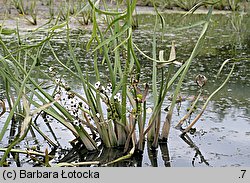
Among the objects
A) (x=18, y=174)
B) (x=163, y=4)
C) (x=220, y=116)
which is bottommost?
(x=163, y=4)

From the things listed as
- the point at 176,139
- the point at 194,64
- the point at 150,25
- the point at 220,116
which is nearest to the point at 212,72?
the point at 194,64

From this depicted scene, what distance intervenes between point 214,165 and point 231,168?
0.42ft

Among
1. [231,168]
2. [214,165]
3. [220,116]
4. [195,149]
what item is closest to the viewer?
[231,168]

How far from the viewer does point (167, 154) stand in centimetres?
153

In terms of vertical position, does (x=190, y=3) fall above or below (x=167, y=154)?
below

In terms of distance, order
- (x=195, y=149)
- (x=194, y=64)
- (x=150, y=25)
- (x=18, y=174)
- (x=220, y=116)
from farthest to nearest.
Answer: (x=150, y=25), (x=194, y=64), (x=220, y=116), (x=195, y=149), (x=18, y=174)

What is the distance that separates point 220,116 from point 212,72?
0.87 m

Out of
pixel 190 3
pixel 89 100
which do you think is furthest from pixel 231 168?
pixel 190 3

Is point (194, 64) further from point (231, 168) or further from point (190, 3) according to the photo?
point (190, 3)

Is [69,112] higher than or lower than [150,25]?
higher

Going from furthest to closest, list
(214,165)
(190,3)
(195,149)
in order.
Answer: (190,3) → (195,149) → (214,165)

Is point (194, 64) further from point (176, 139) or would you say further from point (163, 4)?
point (163, 4)

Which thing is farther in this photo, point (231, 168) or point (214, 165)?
point (214, 165)

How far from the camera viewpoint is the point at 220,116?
1.91 m
